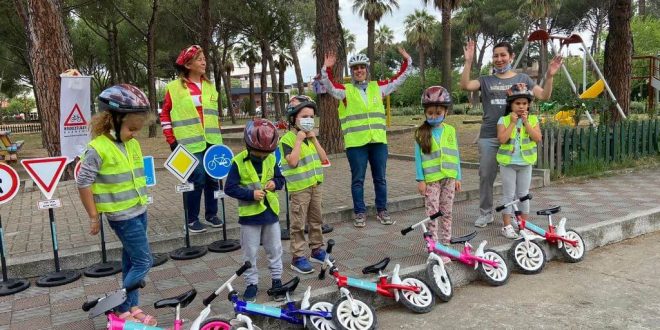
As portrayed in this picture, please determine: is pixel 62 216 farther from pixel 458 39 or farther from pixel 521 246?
pixel 458 39

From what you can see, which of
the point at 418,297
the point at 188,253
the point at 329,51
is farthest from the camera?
the point at 329,51

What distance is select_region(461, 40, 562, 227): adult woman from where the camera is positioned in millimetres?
5434

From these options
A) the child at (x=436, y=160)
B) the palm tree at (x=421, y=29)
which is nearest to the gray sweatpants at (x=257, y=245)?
the child at (x=436, y=160)

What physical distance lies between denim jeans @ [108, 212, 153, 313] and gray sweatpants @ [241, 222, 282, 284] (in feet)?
2.33

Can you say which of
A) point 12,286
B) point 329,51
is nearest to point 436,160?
point 12,286

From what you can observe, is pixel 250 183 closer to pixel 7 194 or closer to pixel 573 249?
pixel 7 194

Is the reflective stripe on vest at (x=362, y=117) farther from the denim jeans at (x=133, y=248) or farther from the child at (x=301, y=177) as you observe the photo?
the denim jeans at (x=133, y=248)

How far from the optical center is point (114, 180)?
3365mm

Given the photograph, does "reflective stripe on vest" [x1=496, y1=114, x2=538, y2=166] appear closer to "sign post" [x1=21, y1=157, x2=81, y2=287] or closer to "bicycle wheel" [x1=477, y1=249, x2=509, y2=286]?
"bicycle wheel" [x1=477, y1=249, x2=509, y2=286]

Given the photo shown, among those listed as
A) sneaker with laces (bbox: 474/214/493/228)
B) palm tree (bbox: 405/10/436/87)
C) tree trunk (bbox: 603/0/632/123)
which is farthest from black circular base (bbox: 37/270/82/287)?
palm tree (bbox: 405/10/436/87)

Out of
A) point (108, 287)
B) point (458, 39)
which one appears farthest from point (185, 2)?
point (458, 39)

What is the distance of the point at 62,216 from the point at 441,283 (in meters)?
5.46

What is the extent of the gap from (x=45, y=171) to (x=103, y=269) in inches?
41.2

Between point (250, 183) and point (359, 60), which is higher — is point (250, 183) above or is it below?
below
